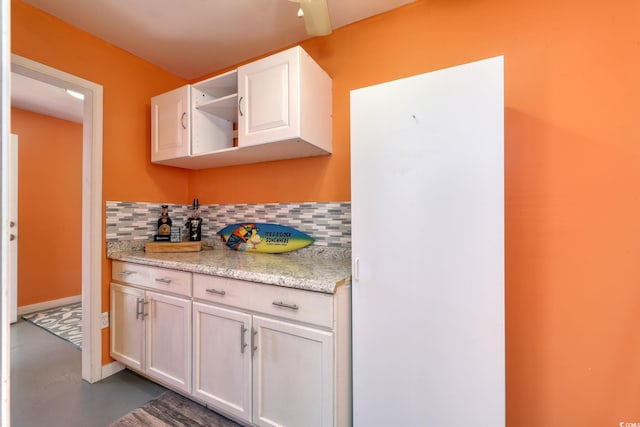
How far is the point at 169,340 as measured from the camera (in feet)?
5.41

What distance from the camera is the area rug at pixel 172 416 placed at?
1.51 metres

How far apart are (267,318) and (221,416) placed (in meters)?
0.78

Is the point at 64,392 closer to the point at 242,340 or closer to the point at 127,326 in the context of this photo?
the point at 127,326

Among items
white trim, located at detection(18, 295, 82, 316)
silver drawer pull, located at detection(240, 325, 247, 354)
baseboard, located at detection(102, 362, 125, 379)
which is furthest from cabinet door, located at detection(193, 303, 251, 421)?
white trim, located at detection(18, 295, 82, 316)

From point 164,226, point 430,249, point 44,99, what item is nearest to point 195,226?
point 164,226

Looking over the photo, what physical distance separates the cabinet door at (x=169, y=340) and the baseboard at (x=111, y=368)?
0.44 m

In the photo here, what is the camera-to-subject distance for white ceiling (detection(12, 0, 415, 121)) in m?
1.62

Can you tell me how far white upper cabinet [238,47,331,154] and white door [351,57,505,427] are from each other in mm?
382

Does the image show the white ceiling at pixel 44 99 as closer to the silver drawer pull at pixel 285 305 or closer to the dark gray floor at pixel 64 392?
the dark gray floor at pixel 64 392

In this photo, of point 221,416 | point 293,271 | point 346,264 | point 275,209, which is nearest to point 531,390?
point 346,264

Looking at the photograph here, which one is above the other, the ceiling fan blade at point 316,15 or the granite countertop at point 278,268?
the ceiling fan blade at point 316,15

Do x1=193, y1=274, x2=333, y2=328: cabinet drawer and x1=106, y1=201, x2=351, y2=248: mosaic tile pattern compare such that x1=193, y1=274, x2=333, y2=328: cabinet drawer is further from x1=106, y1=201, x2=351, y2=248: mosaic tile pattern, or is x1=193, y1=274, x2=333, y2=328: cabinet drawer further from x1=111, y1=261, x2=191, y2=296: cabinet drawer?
x1=106, y1=201, x2=351, y2=248: mosaic tile pattern

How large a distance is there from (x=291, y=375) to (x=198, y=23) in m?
2.17

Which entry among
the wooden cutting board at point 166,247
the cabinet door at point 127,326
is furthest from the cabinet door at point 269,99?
the cabinet door at point 127,326
